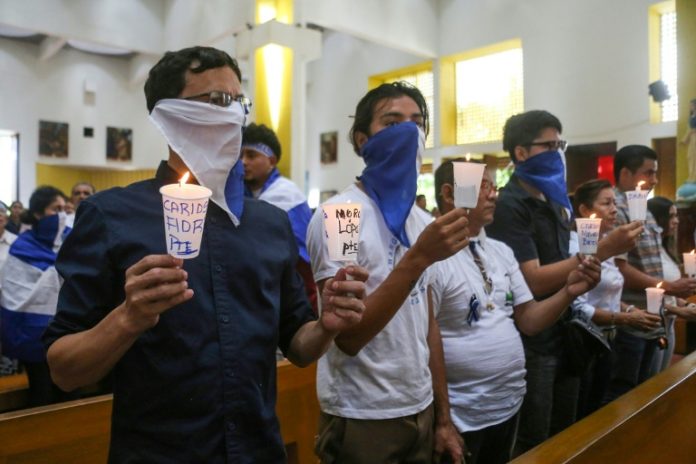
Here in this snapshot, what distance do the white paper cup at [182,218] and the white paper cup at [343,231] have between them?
36 cm

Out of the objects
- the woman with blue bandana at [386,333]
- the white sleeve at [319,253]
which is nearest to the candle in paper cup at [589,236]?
the woman with blue bandana at [386,333]

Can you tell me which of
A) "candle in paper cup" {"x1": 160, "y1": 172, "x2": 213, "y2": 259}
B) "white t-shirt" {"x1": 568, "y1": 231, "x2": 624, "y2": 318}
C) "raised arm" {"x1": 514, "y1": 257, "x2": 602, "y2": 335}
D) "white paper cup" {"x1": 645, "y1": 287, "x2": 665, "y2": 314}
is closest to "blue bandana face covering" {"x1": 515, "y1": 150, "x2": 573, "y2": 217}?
"raised arm" {"x1": 514, "y1": 257, "x2": 602, "y2": 335}

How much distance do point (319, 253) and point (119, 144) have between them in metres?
15.7

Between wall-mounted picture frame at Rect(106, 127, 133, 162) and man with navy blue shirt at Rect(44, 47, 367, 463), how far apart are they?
15.7 meters

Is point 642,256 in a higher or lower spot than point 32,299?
higher

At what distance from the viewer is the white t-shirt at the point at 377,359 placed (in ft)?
5.76

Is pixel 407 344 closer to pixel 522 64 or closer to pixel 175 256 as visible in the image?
pixel 175 256

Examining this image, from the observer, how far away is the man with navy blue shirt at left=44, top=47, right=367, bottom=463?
4.13ft

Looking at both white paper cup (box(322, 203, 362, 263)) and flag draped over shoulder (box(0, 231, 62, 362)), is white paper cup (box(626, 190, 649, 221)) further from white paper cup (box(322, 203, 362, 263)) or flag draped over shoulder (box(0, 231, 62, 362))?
flag draped over shoulder (box(0, 231, 62, 362))

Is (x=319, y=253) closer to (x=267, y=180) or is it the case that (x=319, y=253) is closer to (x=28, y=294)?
(x=267, y=180)

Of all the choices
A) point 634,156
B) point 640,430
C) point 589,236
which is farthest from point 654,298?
point 640,430

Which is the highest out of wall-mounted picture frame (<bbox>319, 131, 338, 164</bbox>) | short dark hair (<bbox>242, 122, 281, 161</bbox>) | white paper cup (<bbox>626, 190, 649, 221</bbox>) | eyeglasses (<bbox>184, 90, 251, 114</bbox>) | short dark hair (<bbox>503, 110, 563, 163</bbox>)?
wall-mounted picture frame (<bbox>319, 131, 338, 164</bbox>)

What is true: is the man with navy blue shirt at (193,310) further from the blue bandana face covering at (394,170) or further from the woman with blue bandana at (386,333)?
the blue bandana face covering at (394,170)

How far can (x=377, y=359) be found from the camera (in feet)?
5.83
